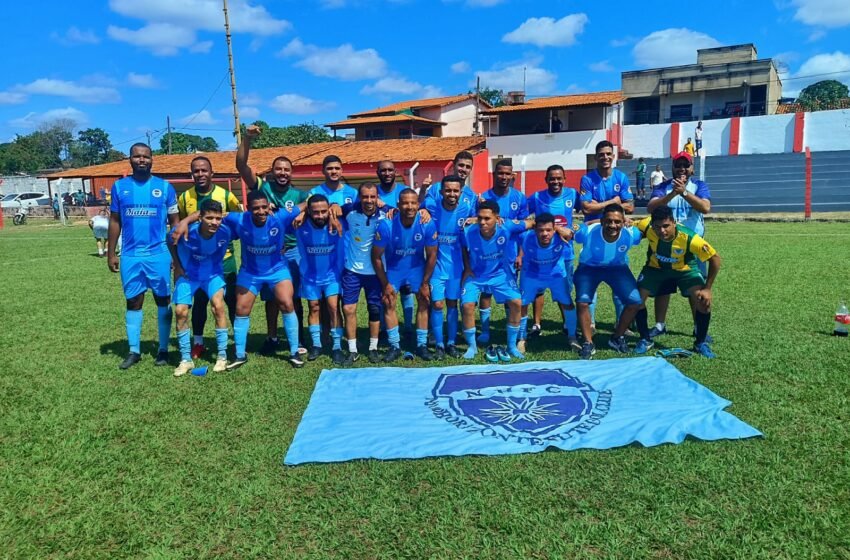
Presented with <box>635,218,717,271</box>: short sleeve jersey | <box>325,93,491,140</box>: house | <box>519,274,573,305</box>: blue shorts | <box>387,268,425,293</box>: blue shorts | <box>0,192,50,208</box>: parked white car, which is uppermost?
<box>325,93,491,140</box>: house

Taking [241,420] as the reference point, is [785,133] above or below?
above

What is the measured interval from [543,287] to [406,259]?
5.15 feet

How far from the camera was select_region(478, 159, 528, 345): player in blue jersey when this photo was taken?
21.6ft

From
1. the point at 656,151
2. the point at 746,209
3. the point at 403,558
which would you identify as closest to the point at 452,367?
the point at 403,558

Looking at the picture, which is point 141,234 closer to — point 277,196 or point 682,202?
point 277,196

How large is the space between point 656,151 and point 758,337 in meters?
31.4

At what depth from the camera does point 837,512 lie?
10.7ft

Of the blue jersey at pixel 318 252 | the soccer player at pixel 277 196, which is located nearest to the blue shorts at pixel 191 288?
the soccer player at pixel 277 196

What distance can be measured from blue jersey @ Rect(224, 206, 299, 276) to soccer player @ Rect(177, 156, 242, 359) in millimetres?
294

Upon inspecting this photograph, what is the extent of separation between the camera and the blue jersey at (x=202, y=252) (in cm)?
602

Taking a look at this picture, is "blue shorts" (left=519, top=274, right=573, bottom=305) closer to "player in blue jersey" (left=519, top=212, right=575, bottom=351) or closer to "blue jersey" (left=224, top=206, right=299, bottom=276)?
"player in blue jersey" (left=519, top=212, right=575, bottom=351)

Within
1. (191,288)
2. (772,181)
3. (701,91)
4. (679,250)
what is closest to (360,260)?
(191,288)

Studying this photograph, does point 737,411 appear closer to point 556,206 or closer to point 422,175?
point 556,206

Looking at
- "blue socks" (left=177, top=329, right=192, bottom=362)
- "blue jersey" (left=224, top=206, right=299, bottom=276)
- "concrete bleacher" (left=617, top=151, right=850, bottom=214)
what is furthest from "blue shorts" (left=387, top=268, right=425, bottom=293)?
"concrete bleacher" (left=617, top=151, right=850, bottom=214)
